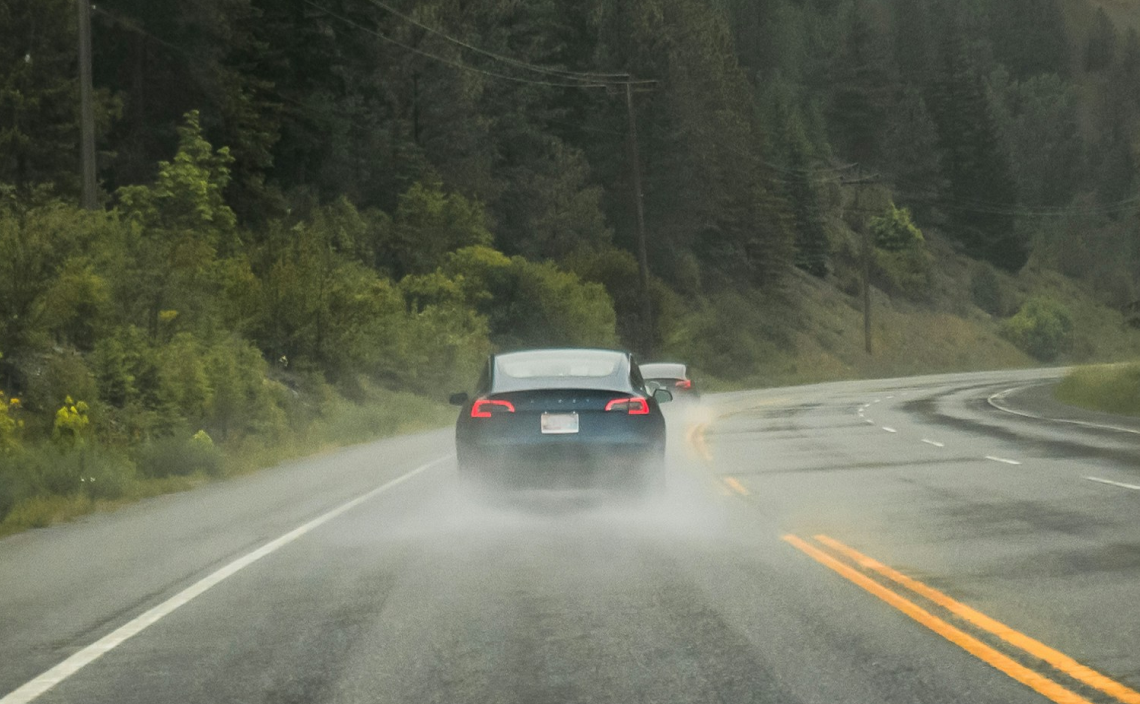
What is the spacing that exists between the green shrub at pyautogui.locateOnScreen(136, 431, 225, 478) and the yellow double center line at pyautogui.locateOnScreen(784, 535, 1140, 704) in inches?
468

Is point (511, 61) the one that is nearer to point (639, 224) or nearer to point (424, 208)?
point (424, 208)

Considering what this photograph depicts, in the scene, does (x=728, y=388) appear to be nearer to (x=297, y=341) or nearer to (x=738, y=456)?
(x=297, y=341)

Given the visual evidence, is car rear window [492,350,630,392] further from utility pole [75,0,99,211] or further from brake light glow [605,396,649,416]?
utility pole [75,0,99,211]

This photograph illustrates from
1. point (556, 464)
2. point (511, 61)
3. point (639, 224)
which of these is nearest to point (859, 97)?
point (511, 61)

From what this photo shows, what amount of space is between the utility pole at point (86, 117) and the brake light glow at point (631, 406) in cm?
1404

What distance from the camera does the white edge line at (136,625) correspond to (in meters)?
7.11

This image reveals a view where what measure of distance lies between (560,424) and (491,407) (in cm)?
72

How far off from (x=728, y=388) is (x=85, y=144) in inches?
1817

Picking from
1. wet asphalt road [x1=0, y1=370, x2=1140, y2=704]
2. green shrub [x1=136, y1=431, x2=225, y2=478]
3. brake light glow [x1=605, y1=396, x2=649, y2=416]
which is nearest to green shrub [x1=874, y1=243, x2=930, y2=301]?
green shrub [x1=136, y1=431, x2=225, y2=478]

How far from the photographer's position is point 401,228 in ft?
181

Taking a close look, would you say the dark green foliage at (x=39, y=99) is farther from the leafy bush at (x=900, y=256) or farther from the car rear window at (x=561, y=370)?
the leafy bush at (x=900, y=256)

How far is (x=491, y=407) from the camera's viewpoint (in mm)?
14820

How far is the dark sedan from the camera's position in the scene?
14.6 metres

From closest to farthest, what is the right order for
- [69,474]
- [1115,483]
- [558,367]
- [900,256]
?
[558,367] < [1115,483] < [69,474] < [900,256]
